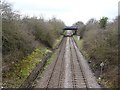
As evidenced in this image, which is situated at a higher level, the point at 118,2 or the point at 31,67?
the point at 118,2

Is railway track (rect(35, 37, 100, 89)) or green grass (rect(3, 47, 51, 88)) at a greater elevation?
green grass (rect(3, 47, 51, 88))

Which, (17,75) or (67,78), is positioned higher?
(17,75)

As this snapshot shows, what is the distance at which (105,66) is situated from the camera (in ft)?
97.7

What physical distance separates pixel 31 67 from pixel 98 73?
7025 mm

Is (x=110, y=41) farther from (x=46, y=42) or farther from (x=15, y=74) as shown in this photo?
(x=46, y=42)

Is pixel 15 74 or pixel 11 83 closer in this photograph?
pixel 11 83

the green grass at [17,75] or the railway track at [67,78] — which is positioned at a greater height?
the green grass at [17,75]

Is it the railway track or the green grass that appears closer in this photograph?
the green grass

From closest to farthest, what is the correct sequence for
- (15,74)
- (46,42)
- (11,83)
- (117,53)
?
(11,83) → (117,53) → (15,74) → (46,42)

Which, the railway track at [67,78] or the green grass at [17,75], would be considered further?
the railway track at [67,78]

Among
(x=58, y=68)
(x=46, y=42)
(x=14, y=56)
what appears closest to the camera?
(x=14, y=56)

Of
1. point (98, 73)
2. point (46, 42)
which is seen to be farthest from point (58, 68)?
point (46, 42)

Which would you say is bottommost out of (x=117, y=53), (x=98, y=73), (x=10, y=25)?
(x=98, y=73)

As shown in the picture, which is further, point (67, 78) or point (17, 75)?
point (67, 78)
